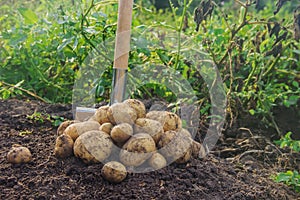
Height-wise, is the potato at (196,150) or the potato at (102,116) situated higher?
the potato at (102,116)

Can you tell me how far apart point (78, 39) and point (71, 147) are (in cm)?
84

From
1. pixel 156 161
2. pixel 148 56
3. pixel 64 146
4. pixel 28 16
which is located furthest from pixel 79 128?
pixel 28 16

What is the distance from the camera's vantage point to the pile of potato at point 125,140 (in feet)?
5.53

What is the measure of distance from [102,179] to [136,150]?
0.15 m

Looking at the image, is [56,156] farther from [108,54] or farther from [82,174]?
[108,54]

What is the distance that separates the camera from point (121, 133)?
5.56 ft

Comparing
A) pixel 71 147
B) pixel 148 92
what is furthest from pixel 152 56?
pixel 71 147

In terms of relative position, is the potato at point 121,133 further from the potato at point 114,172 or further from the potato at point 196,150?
the potato at point 196,150

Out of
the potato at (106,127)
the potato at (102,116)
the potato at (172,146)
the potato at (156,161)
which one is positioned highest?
the potato at (102,116)

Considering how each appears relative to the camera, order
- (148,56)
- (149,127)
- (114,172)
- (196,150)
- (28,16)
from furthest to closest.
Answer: (28,16) < (148,56) < (196,150) < (149,127) < (114,172)

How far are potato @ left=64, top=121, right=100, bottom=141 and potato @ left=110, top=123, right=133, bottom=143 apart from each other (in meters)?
0.11

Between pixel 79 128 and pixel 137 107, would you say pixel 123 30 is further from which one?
pixel 79 128

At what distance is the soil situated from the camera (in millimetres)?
1650

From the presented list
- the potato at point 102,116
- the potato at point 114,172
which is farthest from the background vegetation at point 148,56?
the potato at point 114,172
